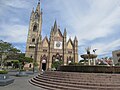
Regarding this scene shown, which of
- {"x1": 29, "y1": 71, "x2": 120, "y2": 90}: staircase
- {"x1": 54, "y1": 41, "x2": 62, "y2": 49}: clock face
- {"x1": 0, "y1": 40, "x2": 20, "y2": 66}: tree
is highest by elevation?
{"x1": 54, "y1": 41, "x2": 62, "y2": 49}: clock face

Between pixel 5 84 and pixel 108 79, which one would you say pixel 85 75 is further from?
pixel 5 84

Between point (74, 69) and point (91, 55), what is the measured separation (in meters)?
6.32

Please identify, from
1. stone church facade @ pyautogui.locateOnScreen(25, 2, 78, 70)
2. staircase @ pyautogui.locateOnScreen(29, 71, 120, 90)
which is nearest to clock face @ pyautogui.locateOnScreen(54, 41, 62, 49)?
stone church facade @ pyautogui.locateOnScreen(25, 2, 78, 70)

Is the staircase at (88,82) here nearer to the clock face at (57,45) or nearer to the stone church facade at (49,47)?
the stone church facade at (49,47)

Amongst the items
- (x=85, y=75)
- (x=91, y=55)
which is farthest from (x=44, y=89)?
(x=91, y=55)

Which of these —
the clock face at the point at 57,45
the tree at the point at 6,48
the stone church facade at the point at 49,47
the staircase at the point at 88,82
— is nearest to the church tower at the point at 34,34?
the stone church facade at the point at 49,47

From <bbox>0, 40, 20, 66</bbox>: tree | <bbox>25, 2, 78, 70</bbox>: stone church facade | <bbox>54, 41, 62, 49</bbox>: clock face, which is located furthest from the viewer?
<bbox>54, 41, 62, 49</bbox>: clock face

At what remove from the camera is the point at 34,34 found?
2781 inches

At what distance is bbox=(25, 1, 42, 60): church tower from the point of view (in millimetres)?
66500

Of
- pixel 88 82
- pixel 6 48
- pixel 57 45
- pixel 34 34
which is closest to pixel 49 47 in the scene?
pixel 57 45

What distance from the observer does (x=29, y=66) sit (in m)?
64.2

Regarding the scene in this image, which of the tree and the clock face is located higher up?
the clock face

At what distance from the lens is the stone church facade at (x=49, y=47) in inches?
2608

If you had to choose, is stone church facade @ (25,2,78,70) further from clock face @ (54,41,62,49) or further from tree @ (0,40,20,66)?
tree @ (0,40,20,66)
